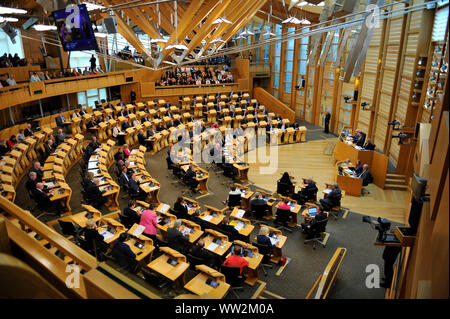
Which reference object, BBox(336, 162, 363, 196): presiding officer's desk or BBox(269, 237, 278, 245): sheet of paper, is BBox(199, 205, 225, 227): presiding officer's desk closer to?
BBox(269, 237, 278, 245): sheet of paper

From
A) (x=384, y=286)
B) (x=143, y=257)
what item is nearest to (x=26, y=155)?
(x=143, y=257)

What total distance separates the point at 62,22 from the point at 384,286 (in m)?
8.60

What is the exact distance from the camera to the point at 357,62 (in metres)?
6.45

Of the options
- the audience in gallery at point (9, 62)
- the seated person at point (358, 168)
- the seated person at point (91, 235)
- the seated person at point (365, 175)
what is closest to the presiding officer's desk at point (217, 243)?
the seated person at point (91, 235)

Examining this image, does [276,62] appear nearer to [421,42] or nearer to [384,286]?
[421,42]

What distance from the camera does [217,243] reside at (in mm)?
7078

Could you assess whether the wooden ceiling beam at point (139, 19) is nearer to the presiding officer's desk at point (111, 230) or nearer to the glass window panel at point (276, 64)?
the presiding officer's desk at point (111, 230)

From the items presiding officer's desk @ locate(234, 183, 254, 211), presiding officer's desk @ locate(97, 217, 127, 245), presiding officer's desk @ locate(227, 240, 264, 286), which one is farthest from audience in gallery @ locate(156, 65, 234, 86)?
presiding officer's desk @ locate(227, 240, 264, 286)

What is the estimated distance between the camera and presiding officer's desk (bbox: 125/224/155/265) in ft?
21.4

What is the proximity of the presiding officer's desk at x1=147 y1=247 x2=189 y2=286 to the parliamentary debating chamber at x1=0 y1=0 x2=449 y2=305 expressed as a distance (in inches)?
1.4

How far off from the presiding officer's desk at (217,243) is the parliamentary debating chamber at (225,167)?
6 centimetres

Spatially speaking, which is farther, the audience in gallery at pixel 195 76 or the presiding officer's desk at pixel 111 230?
the audience in gallery at pixel 195 76

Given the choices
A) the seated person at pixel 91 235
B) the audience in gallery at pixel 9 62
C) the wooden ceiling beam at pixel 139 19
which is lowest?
the seated person at pixel 91 235

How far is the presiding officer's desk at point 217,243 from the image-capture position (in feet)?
22.3
